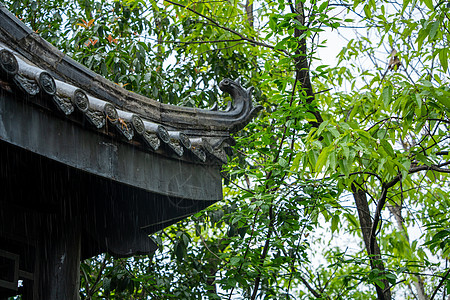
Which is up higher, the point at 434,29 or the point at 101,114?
the point at 434,29

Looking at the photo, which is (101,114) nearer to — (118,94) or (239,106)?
(118,94)

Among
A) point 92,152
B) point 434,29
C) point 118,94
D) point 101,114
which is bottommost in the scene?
point 92,152

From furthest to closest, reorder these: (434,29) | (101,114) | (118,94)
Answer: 1. (434,29)
2. (118,94)
3. (101,114)

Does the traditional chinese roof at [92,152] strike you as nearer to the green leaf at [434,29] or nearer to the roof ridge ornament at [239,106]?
the roof ridge ornament at [239,106]

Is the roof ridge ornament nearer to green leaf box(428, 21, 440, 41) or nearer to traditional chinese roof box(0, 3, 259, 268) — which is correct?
traditional chinese roof box(0, 3, 259, 268)

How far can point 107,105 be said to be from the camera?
280 cm

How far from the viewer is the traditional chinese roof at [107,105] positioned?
2432 millimetres

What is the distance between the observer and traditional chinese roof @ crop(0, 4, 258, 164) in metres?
2.43

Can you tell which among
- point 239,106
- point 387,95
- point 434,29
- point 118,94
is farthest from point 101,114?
point 434,29

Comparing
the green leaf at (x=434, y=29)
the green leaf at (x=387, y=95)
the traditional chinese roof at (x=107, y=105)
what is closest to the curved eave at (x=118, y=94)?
the traditional chinese roof at (x=107, y=105)

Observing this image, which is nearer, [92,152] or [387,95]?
[92,152]

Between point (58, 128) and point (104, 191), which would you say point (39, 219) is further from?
point (58, 128)

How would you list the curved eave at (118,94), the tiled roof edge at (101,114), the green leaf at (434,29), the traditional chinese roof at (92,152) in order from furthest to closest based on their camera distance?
the green leaf at (434,29) < the curved eave at (118,94) < the traditional chinese roof at (92,152) < the tiled roof edge at (101,114)

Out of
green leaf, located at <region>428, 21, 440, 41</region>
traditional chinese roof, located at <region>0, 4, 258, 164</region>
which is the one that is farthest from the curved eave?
green leaf, located at <region>428, 21, 440, 41</region>
